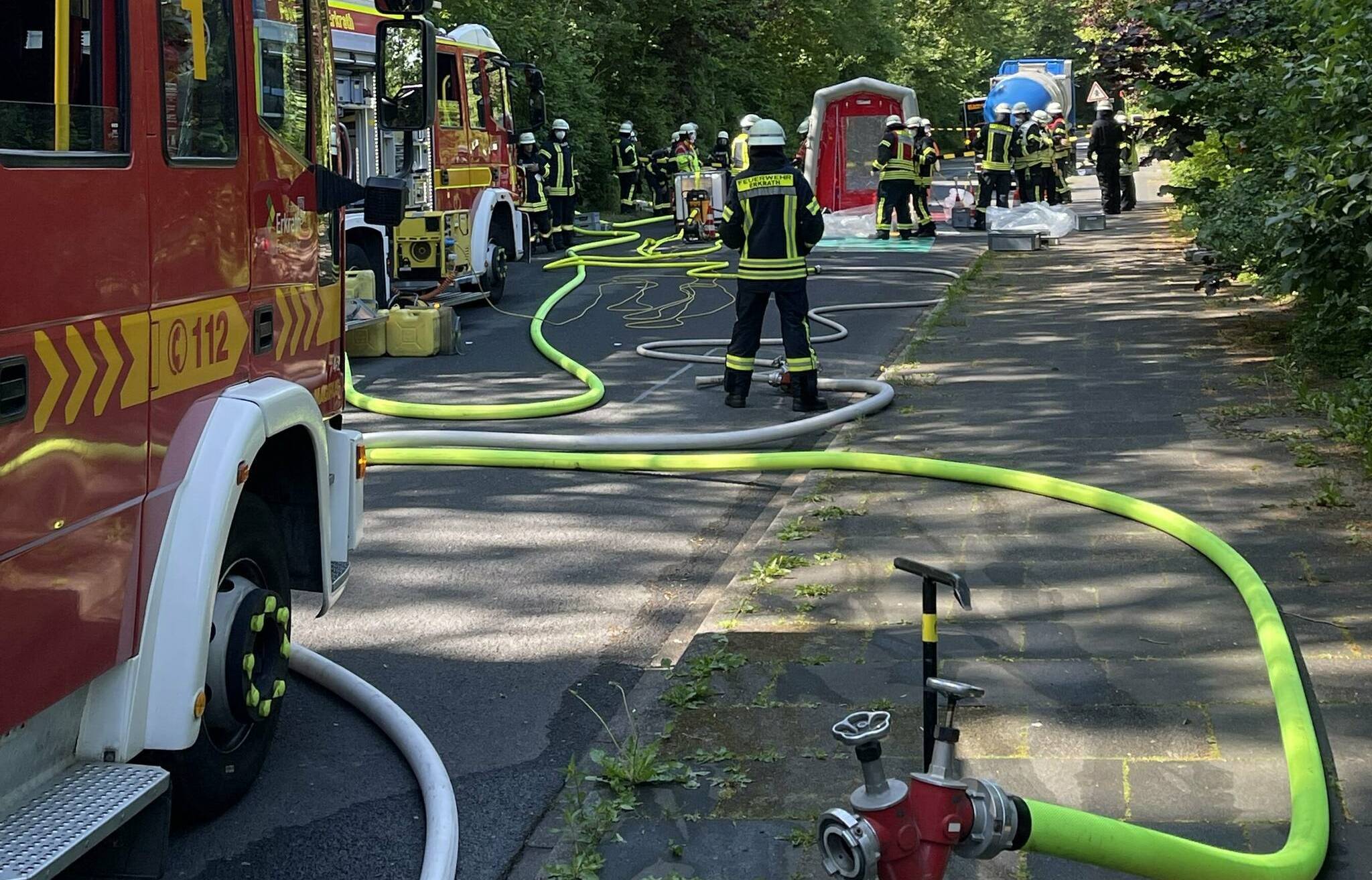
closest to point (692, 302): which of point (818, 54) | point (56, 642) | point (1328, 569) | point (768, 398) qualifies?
point (768, 398)

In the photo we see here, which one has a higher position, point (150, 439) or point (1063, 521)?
point (150, 439)

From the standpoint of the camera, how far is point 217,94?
3.73 metres

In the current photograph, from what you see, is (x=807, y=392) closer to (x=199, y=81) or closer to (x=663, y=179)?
(x=199, y=81)

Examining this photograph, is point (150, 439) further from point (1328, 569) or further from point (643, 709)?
point (1328, 569)

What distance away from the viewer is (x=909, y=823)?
8.92 feet

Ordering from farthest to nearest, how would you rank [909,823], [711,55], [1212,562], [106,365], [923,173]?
1. [711,55]
2. [923,173]
3. [1212,562]
4. [106,365]
5. [909,823]

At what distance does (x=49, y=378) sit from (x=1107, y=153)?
23035 mm

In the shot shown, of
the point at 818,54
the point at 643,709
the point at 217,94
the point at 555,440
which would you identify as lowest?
the point at 643,709

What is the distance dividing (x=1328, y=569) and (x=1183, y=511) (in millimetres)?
975

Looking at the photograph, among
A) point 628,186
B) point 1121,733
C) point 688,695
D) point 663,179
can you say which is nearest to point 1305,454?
point 1121,733

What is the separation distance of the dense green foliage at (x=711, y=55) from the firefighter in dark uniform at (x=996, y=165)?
8.68m

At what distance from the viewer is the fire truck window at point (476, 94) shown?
15297mm

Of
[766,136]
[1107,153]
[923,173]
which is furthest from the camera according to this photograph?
[1107,153]

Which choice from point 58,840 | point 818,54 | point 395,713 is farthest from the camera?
point 818,54
